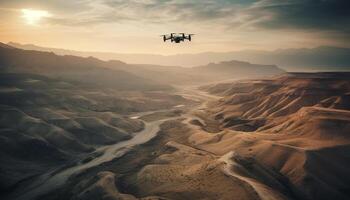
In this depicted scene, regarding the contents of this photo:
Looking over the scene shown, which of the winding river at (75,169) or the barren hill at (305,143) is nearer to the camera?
the barren hill at (305,143)

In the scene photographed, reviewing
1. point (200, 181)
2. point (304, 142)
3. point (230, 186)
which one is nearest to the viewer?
point (230, 186)

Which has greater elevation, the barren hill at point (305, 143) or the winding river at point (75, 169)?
the barren hill at point (305, 143)

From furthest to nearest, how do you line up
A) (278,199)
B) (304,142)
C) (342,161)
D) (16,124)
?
(16,124)
(304,142)
(342,161)
(278,199)

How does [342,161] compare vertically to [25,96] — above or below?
below

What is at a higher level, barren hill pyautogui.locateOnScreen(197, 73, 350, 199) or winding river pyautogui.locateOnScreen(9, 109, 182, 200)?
barren hill pyautogui.locateOnScreen(197, 73, 350, 199)

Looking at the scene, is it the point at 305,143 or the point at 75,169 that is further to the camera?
the point at 305,143

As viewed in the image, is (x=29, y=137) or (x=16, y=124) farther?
(x=16, y=124)

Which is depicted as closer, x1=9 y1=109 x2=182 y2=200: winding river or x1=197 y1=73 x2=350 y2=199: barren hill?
A: x1=197 y1=73 x2=350 y2=199: barren hill

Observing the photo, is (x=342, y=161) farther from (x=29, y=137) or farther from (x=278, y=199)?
(x=29, y=137)

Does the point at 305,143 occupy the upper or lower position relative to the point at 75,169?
upper

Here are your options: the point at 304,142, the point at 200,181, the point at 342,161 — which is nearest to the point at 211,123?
the point at 304,142
